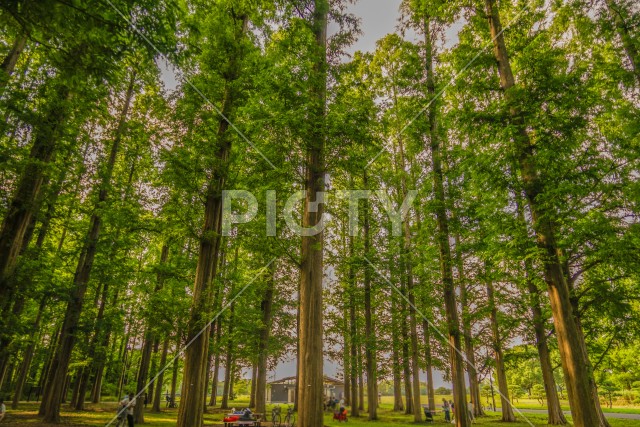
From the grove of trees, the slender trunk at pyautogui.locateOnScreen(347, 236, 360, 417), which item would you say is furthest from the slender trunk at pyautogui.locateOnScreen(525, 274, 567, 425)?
the slender trunk at pyautogui.locateOnScreen(347, 236, 360, 417)

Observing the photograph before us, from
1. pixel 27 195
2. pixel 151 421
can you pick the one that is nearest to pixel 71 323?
pixel 151 421

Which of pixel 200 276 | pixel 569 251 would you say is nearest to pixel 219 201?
pixel 200 276

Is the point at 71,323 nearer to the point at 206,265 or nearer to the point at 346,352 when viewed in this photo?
the point at 206,265

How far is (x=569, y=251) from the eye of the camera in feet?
31.5

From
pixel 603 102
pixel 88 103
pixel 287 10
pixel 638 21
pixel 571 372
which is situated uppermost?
pixel 287 10

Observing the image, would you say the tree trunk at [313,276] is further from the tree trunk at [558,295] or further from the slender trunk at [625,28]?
the slender trunk at [625,28]

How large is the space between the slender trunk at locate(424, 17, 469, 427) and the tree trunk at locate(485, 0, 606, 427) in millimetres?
4377

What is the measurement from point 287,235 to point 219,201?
266cm

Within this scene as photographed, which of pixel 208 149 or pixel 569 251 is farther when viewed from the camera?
pixel 208 149

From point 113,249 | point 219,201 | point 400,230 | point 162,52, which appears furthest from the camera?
point 400,230

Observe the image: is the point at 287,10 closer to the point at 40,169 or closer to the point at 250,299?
the point at 40,169

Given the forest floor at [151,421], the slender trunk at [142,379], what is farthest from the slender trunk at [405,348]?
the slender trunk at [142,379]

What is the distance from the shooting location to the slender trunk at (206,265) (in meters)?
9.87

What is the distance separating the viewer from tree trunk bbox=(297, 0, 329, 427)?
28.5ft
